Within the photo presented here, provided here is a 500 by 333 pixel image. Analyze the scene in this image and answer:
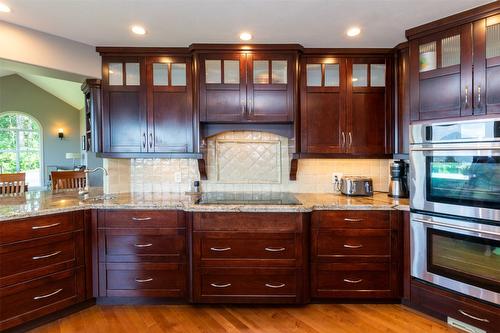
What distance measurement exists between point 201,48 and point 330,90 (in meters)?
1.30

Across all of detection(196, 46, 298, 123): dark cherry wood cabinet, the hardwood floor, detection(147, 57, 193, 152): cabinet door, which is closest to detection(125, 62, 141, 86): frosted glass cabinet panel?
detection(147, 57, 193, 152): cabinet door

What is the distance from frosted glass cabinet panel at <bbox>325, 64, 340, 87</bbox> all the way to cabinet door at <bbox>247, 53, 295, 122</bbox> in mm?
370

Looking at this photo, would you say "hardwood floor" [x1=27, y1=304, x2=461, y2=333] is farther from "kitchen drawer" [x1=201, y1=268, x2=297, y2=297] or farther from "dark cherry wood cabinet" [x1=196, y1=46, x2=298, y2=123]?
"dark cherry wood cabinet" [x1=196, y1=46, x2=298, y2=123]

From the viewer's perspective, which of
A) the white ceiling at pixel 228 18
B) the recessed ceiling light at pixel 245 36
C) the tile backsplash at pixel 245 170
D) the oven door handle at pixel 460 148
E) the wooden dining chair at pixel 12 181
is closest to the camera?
the oven door handle at pixel 460 148

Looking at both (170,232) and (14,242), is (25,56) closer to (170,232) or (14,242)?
(14,242)

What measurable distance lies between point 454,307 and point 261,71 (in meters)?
2.47

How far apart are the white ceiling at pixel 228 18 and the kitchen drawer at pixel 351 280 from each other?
2.00 metres

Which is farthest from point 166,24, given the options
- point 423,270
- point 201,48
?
point 423,270

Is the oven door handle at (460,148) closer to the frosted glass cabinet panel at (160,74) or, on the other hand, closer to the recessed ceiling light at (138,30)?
the frosted glass cabinet panel at (160,74)

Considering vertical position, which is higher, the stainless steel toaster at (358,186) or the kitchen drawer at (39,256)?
the stainless steel toaster at (358,186)

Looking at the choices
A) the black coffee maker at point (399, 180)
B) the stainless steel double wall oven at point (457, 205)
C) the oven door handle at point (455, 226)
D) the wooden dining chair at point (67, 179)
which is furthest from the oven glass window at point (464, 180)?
the wooden dining chair at point (67, 179)

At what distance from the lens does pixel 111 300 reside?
2.39 meters

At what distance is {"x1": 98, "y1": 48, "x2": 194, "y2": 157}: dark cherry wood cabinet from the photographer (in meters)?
2.65

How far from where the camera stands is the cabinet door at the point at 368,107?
8.76 ft
